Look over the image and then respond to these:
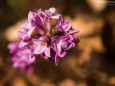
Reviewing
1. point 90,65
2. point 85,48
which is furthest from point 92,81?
point 85,48

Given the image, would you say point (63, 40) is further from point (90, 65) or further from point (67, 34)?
point (90, 65)

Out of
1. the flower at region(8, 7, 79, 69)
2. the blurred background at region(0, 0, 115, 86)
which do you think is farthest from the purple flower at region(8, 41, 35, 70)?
the flower at region(8, 7, 79, 69)

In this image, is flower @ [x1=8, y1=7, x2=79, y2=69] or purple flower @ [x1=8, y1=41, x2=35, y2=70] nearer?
flower @ [x1=8, y1=7, x2=79, y2=69]

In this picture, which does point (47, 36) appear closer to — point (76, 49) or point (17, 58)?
point (17, 58)

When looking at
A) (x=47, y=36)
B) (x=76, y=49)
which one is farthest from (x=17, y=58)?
(x=47, y=36)

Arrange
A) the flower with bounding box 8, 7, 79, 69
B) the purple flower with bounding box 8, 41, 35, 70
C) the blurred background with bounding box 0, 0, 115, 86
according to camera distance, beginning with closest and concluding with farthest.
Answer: the flower with bounding box 8, 7, 79, 69 → the purple flower with bounding box 8, 41, 35, 70 → the blurred background with bounding box 0, 0, 115, 86

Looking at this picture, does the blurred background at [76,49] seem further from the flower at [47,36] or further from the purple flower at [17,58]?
the flower at [47,36]

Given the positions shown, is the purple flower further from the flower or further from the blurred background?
the flower

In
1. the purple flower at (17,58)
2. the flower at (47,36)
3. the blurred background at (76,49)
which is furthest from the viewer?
the blurred background at (76,49)

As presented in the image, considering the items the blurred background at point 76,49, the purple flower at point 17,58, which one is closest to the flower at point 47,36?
the purple flower at point 17,58

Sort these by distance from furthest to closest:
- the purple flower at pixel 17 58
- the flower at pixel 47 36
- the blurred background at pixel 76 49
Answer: the blurred background at pixel 76 49, the purple flower at pixel 17 58, the flower at pixel 47 36
